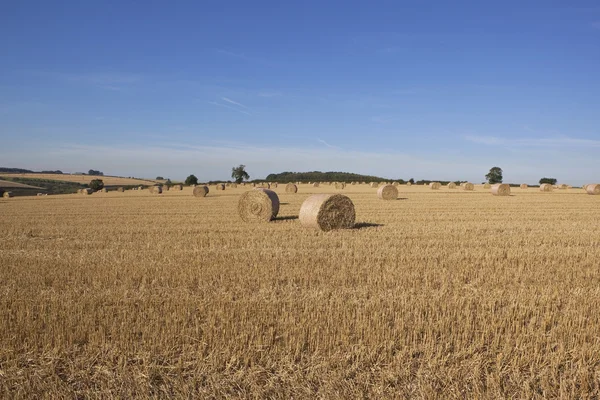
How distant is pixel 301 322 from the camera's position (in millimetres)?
5227

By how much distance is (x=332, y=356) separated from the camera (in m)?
4.42

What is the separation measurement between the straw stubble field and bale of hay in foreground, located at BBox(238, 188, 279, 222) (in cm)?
691

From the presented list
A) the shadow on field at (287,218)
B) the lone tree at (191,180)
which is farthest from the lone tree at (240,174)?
the shadow on field at (287,218)

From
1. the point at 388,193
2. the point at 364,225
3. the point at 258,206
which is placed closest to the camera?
the point at 364,225

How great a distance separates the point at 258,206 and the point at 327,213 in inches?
164

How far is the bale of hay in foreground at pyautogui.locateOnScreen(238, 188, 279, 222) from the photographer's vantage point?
56.8ft

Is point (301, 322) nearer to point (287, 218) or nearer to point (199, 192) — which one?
point (287, 218)

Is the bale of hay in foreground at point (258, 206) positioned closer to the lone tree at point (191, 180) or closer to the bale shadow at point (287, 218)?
the bale shadow at point (287, 218)

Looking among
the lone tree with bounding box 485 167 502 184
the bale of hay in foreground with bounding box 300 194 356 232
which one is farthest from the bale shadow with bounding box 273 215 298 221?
the lone tree with bounding box 485 167 502 184

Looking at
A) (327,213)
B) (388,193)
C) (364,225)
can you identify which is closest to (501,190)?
(388,193)

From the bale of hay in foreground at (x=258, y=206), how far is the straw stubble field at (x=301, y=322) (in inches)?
Result: 272

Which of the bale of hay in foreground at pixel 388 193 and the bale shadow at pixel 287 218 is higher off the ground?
the bale of hay in foreground at pixel 388 193

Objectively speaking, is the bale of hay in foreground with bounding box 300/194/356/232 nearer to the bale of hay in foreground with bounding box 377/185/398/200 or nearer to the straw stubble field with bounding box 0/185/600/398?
the straw stubble field with bounding box 0/185/600/398

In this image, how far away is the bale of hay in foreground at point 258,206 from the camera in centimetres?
1731
